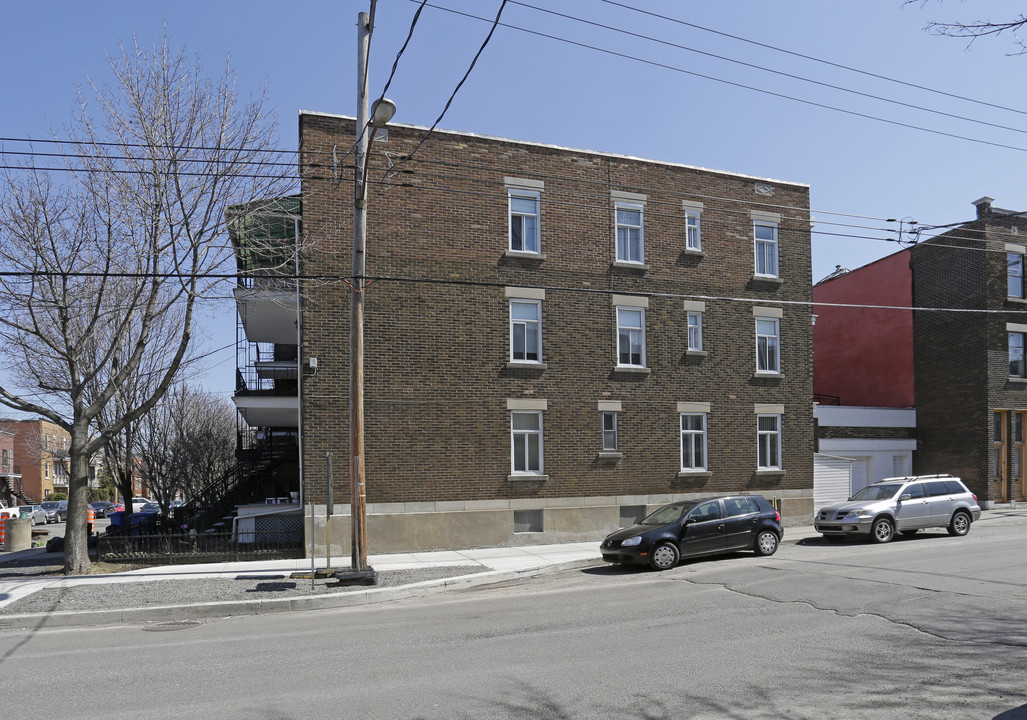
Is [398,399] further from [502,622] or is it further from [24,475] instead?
[24,475]

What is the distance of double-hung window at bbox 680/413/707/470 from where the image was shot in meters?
21.2

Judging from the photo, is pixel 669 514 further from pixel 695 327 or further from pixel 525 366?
pixel 695 327

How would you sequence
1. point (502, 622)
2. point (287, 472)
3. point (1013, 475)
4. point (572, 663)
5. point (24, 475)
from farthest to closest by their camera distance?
point (24, 475), point (1013, 475), point (287, 472), point (502, 622), point (572, 663)

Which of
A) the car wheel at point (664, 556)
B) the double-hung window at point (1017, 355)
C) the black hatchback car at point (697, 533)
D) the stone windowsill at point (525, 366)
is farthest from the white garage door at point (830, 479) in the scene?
the car wheel at point (664, 556)

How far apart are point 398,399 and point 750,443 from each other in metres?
10.2

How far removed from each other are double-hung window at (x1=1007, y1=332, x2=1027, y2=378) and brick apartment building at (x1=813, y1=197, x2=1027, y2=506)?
0.12 ft

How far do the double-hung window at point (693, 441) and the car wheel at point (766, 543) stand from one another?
191 inches

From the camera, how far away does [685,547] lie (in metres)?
15.2

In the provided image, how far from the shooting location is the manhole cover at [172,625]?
35.0 feet

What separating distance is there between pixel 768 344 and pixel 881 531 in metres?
6.35

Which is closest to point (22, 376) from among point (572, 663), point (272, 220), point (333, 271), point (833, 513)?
point (272, 220)

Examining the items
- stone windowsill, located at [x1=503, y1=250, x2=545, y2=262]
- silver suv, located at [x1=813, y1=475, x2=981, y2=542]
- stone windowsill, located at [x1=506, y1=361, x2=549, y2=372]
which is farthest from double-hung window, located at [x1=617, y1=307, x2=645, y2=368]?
silver suv, located at [x1=813, y1=475, x2=981, y2=542]

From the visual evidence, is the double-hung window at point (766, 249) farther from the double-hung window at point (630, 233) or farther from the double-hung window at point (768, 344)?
the double-hung window at point (630, 233)

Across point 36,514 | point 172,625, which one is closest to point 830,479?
point 172,625
